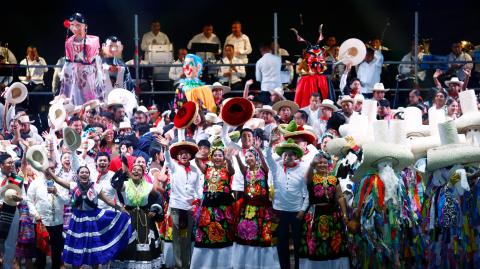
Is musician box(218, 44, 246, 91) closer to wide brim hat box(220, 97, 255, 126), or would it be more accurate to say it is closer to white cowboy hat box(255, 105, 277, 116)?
white cowboy hat box(255, 105, 277, 116)

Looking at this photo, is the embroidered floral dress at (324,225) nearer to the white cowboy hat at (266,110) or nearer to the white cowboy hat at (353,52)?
the white cowboy hat at (266,110)

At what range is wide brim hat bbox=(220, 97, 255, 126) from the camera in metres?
13.8

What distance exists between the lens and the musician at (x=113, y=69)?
18.7 metres

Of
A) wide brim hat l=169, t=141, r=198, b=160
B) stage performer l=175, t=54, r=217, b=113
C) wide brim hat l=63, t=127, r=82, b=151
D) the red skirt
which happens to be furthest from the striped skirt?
the red skirt

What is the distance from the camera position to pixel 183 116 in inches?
577

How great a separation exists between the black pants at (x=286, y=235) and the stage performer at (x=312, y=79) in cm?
440

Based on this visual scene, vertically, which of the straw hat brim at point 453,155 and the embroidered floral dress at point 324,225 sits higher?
the straw hat brim at point 453,155

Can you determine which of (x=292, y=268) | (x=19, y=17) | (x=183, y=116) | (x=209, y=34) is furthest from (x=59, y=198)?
(x=19, y=17)

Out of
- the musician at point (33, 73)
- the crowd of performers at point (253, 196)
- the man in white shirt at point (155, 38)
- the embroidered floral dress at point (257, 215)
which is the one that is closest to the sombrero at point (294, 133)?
the crowd of performers at point (253, 196)

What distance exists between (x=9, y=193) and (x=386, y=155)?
4486mm

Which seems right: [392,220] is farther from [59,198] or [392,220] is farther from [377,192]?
[59,198]

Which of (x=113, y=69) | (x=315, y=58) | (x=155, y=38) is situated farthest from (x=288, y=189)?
(x=155, y=38)

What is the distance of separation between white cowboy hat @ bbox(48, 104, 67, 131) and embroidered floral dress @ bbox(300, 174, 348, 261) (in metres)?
4.29

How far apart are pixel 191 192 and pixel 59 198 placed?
5.17 ft
